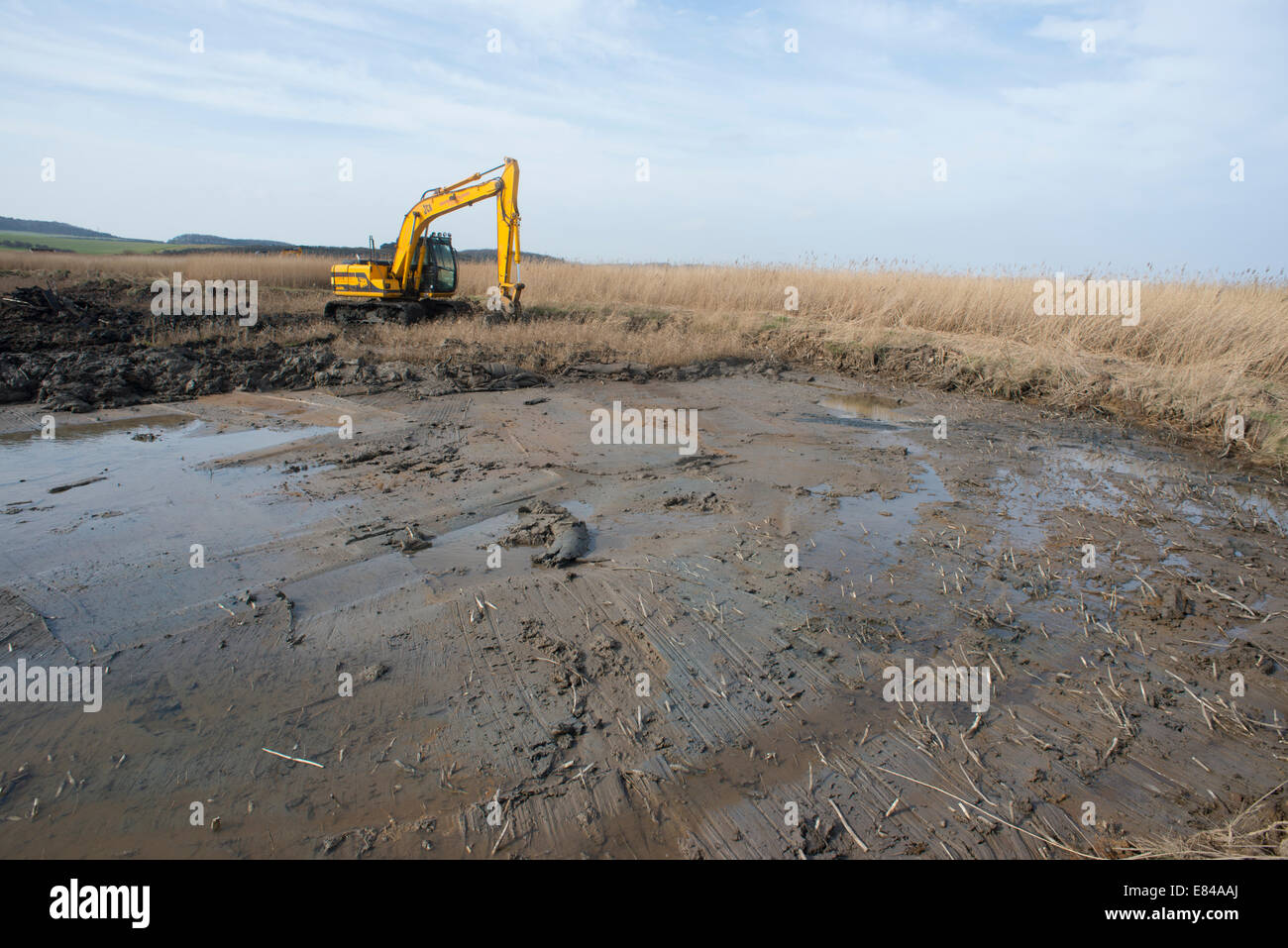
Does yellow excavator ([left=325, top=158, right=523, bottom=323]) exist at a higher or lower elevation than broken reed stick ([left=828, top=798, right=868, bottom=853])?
higher

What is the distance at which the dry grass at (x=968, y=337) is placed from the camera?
960cm

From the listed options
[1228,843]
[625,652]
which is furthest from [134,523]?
[1228,843]

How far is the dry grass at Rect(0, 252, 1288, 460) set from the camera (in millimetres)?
9602

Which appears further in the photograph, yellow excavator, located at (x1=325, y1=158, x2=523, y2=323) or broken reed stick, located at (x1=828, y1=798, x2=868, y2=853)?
yellow excavator, located at (x1=325, y1=158, x2=523, y2=323)

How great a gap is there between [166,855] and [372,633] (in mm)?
1434

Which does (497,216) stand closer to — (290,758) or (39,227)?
(290,758)

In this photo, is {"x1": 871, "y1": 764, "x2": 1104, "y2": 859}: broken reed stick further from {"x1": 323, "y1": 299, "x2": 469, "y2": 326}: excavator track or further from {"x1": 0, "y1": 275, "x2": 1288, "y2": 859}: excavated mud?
{"x1": 323, "y1": 299, "x2": 469, "y2": 326}: excavator track

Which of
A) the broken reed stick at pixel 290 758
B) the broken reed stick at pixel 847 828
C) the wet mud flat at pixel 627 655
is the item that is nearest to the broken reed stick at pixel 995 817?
the wet mud flat at pixel 627 655

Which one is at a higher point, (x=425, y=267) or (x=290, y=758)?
(x=425, y=267)

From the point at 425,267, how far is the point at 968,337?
11.7 meters

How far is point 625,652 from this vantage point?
11.8 ft

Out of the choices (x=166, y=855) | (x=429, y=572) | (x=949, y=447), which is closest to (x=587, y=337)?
(x=949, y=447)

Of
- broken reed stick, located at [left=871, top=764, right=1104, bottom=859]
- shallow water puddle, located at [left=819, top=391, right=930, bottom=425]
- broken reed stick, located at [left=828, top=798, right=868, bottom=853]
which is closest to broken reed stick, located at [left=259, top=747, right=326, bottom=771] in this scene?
broken reed stick, located at [left=828, top=798, right=868, bottom=853]

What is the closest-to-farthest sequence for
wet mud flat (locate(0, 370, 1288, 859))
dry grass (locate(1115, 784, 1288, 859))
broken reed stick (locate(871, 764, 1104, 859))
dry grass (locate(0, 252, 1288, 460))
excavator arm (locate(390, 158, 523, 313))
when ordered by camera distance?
dry grass (locate(1115, 784, 1288, 859)) < broken reed stick (locate(871, 764, 1104, 859)) < wet mud flat (locate(0, 370, 1288, 859)) < dry grass (locate(0, 252, 1288, 460)) < excavator arm (locate(390, 158, 523, 313))
